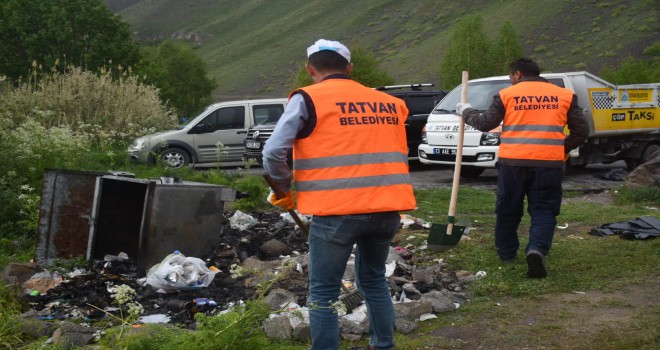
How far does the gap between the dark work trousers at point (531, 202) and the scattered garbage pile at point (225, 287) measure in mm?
632

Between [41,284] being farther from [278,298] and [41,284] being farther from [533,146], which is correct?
[533,146]

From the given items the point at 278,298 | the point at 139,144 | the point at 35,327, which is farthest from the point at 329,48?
the point at 139,144

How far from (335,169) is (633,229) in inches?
207

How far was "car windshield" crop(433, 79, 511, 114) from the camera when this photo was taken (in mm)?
13914

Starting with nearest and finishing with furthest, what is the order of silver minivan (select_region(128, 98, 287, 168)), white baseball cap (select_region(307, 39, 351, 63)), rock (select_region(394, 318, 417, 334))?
1. white baseball cap (select_region(307, 39, 351, 63))
2. rock (select_region(394, 318, 417, 334))
3. silver minivan (select_region(128, 98, 287, 168))

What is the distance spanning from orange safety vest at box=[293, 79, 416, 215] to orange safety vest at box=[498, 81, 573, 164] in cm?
292

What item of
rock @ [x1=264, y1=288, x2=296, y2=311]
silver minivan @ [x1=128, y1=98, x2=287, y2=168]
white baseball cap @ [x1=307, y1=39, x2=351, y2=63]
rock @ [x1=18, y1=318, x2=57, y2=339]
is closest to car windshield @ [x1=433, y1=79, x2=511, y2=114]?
silver minivan @ [x1=128, y1=98, x2=287, y2=168]

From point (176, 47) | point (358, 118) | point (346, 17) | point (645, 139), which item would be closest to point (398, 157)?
point (358, 118)

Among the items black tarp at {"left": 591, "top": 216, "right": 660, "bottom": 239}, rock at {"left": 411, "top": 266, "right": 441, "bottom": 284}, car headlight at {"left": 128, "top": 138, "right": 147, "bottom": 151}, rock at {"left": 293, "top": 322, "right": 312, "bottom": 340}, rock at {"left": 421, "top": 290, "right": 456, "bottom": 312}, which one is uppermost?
car headlight at {"left": 128, "top": 138, "right": 147, "bottom": 151}

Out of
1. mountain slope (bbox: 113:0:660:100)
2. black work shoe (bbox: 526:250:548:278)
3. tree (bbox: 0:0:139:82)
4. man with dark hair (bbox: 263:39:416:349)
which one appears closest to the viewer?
A: man with dark hair (bbox: 263:39:416:349)

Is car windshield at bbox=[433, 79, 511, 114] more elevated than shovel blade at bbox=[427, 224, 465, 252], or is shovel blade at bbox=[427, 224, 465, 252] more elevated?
car windshield at bbox=[433, 79, 511, 114]

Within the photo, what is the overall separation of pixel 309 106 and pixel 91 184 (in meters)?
3.73

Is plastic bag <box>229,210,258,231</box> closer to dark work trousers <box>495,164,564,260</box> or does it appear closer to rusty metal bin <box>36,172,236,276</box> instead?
rusty metal bin <box>36,172,236,276</box>

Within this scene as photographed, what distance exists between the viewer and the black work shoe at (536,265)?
Result: 6.71 metres
